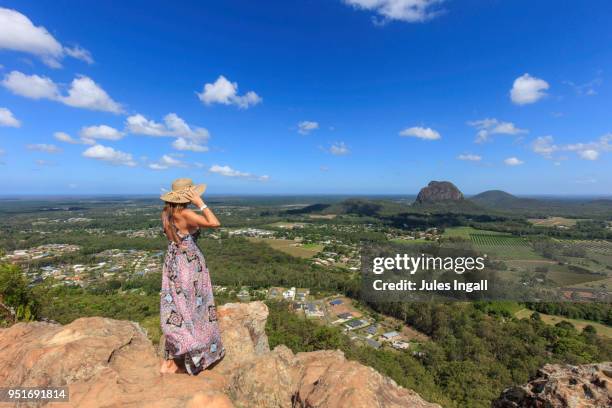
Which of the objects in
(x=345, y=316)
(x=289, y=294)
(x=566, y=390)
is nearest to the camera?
(x=566, y=390)

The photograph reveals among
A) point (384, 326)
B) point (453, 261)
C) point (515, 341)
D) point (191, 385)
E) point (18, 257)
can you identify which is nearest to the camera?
point (191, 385)

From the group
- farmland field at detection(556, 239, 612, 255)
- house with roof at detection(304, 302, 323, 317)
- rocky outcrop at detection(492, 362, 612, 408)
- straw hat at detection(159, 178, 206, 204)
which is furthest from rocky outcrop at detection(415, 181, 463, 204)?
straw hat at detection(159, 178, 206, 204)

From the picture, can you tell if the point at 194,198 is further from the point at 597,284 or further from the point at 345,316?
the point at 597,284

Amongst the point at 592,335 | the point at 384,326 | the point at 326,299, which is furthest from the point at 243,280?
Result: the point at 592,335

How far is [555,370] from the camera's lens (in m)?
6.12

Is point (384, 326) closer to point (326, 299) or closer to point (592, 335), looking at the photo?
point (326, 299)

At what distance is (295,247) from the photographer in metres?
71.2

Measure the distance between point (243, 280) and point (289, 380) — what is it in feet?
142

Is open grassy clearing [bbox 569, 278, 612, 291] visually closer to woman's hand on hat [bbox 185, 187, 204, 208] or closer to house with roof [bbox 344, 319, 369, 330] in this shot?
house with roof [bbox 344, 319, 369, 330]

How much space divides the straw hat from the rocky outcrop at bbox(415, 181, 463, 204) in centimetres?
15396

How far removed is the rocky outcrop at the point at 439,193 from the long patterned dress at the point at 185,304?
505ft

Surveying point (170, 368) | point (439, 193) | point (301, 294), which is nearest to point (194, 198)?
point (170, 368)

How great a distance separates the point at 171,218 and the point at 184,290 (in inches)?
43.3

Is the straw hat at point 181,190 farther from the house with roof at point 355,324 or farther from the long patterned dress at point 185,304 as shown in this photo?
the house with roof at point 355,324
